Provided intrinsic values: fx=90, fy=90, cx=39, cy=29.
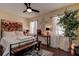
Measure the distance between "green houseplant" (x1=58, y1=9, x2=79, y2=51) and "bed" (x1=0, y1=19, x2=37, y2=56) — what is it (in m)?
0.72

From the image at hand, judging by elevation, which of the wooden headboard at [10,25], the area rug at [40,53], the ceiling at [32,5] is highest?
the ceiling at [32,5]

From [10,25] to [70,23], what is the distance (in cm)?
129

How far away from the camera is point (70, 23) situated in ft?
6.30

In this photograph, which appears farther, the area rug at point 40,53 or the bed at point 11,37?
the area rug at point 40,53

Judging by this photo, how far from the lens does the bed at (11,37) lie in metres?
1.88

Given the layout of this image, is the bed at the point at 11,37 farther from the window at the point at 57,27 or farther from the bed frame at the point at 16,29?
the window at the point at 57,27

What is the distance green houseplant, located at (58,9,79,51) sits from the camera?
192cm

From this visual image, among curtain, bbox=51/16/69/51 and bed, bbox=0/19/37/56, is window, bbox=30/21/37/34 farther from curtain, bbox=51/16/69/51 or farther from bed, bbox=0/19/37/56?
curtain, bbox=51/16/69/51

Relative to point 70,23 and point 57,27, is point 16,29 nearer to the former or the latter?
point 57,27

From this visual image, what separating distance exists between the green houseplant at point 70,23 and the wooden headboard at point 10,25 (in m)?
0.90

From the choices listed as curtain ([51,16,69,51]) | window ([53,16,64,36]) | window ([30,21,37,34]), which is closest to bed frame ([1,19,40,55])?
window ([30,21,37,34])

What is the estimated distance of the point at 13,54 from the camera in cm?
191

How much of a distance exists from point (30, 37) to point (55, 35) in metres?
0.57

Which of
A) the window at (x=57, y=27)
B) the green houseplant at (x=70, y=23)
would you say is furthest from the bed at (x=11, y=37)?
the green houseplant at (x=70, y=23)
